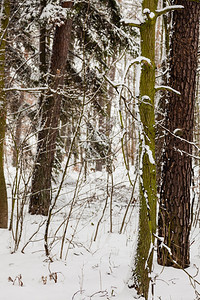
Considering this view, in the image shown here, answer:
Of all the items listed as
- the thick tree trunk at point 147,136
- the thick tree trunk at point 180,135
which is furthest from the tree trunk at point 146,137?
the thick tree trunk at point 180,135

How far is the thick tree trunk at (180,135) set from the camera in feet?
12.1

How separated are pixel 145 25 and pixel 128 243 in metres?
3.55

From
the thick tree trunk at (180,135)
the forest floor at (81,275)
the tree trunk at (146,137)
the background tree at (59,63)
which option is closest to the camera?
the tree trunk at (146,137)

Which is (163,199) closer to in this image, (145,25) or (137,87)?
(137,87)

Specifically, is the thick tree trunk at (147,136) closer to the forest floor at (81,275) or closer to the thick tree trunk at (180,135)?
the forest floor at (81,275)

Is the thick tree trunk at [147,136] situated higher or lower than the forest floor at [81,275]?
higher

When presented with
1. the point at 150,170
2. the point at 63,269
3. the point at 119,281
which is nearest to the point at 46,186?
the point at 63,269

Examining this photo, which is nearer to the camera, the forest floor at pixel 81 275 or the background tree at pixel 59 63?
the forest floor at pixel 81 275

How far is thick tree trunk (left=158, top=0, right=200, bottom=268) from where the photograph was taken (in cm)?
370

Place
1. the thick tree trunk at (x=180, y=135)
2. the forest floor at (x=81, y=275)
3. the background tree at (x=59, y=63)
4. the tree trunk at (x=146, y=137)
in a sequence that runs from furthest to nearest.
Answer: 1. the background tree at (x=59, y=63)
2. the thick tree trunk at (x=180, y=135)
3. the forest floor at (x=81, y=275)
4. the tree trunk at (x=146, y=137)

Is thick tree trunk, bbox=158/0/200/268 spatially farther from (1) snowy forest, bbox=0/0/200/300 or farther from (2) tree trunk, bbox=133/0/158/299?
(2) tree trunk, bbox=133/0/158/299

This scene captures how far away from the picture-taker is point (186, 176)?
12.3 feet

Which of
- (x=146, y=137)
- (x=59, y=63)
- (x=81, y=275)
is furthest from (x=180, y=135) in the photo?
(x=59, y=63)

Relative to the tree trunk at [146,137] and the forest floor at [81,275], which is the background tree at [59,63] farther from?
the tree trunk at [146,137]
